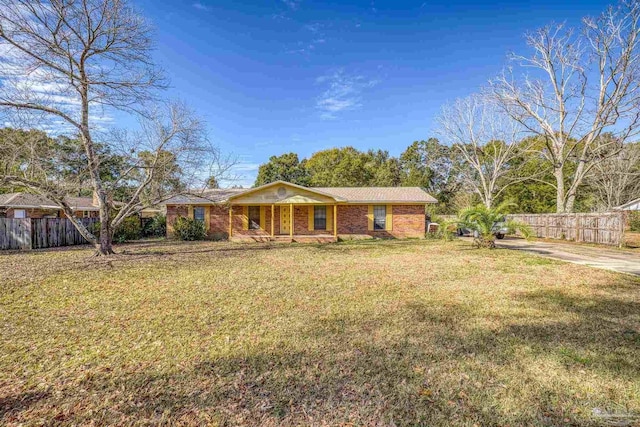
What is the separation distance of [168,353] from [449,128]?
95.5 ft

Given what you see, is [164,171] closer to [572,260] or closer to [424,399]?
[424,399]

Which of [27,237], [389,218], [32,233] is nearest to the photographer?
[27,237]

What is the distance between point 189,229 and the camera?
17.7 m

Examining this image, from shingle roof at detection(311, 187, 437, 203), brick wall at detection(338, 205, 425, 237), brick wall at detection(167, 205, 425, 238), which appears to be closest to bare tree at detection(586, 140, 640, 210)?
shingle roof at detection(311, 187, 437, 203)

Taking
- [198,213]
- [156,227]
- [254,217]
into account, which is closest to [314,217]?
[254,217]

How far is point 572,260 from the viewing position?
10.2 metres

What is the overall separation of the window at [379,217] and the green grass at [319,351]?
35.9 ft

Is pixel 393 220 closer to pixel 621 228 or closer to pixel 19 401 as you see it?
pixel 621 228

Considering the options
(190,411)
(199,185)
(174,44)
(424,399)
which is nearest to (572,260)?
(424,399)

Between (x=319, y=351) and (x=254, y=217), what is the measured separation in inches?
608

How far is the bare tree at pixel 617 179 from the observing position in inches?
1022

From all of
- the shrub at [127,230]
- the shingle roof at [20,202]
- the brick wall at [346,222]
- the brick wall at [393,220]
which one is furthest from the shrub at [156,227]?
the brick wall at [393,220]

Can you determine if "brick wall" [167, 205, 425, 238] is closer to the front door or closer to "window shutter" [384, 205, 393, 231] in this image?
"window shutter" [384, 205, 393, 231]

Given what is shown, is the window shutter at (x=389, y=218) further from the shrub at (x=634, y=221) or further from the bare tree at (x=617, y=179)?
the bare tree at (x=617, y=179)
